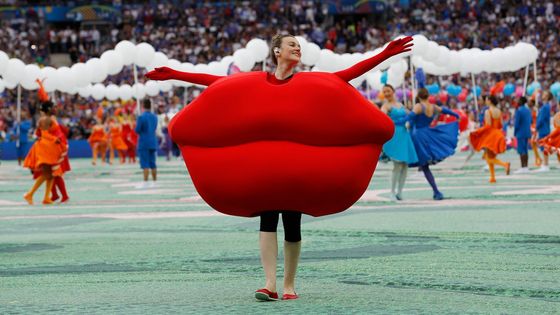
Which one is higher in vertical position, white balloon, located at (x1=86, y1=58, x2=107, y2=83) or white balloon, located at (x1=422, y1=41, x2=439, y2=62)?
white balloon, located at (x1=422, y1=41, x2=439, y2=62)

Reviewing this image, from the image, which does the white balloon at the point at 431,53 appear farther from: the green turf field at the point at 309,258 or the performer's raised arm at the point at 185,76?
the performer's raised arm at the point at 185,76

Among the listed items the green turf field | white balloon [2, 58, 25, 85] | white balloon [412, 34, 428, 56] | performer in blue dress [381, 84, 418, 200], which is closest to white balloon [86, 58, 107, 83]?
white balloon [2, 58, 25, 85]

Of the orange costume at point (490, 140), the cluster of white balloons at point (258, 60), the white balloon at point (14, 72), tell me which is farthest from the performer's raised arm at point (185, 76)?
the white balloon at point (14, 72)

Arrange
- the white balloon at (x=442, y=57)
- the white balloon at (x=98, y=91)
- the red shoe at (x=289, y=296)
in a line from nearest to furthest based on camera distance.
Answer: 1. the red shoe at (x=289, y=296)
2. the white balloon at (x=442, y=57)
3. the white balloon at (x=98, y=91)

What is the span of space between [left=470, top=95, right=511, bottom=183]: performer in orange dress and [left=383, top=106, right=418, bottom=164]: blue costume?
13.6 ft

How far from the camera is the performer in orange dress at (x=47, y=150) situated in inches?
727

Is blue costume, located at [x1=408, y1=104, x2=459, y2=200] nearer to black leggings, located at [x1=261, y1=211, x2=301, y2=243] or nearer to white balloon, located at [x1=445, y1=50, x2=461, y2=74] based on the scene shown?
black leggings, located at [x1=261, y1=211, x2=301, y2=243]

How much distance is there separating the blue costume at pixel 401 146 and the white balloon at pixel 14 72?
47.9 ft

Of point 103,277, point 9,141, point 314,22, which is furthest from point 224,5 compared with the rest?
point 103,277

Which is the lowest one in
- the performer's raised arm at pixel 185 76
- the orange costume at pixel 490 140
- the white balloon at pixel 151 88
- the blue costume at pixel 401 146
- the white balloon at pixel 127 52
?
the white balloon at pixel 151 88

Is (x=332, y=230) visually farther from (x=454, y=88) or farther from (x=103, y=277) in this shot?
(x=454, y=88)

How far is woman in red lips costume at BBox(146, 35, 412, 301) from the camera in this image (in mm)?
7191

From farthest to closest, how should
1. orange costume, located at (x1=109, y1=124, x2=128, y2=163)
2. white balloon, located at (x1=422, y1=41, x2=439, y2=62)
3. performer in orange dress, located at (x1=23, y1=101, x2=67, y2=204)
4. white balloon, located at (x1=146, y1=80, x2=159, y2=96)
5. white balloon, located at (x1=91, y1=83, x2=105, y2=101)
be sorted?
white balloon, located at (x1=91, y1=83, x2=105, y2=101) < white balloon, located at (x1=146, y1=80, x2=159, y2=96) < orange costume, located at (x1=109, y1=124, x2=128, y2=163) < white balloon, located at (x1=422, y1=41, x2=439, y2=62) < performer in orange dress, located at (x1=23, y1=101, x2=67, y2=204)

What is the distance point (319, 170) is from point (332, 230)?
17.9 ft
